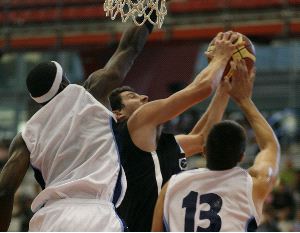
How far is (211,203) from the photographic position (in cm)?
328

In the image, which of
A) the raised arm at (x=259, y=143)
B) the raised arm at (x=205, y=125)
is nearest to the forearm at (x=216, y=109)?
the raised arm at (x=205, y=125)

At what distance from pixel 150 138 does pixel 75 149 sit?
23.1 inches

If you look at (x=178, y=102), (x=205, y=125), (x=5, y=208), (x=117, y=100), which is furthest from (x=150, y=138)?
(x=5, y=208)

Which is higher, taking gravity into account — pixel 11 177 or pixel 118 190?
pixel 11 177

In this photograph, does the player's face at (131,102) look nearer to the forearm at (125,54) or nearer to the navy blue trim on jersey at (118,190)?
the forearm at (125,54)

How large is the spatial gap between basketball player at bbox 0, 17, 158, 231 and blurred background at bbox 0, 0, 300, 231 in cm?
474

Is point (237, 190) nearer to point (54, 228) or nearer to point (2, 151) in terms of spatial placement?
point (54, 228)

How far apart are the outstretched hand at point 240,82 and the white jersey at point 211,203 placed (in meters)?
0.66

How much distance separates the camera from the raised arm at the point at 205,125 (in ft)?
14.7

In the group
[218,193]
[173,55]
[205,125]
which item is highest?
[218,193]

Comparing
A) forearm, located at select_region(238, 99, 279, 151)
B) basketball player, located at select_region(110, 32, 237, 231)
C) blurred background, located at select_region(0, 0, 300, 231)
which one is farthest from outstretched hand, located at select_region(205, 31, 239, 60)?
blurred background, located at select_region(0, 0, 300, 231)

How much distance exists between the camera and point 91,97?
3.60 m

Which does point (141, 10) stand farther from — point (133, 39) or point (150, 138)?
point (150, 138)

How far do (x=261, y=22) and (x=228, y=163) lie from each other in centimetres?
710
